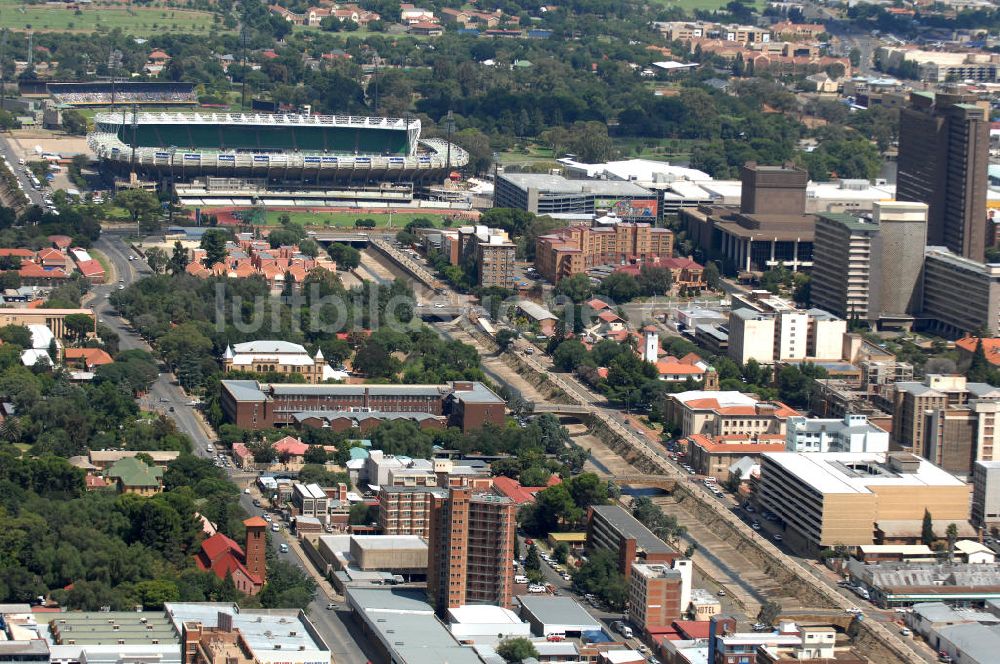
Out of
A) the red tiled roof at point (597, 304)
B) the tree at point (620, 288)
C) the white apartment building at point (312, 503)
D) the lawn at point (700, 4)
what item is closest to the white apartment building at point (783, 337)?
the red tiled roof at point (597, 304)

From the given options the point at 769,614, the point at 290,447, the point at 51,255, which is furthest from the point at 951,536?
the point at 51,255

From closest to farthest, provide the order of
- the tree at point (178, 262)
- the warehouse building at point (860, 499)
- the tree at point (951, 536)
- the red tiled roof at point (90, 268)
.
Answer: the tree at point (951, 536)
the warehouse building at point (860, 499)
the red tiled roof at point (90, 268)
the tree at point (178, 262)

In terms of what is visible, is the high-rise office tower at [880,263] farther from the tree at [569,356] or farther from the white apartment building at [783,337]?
the tree at [569,356]

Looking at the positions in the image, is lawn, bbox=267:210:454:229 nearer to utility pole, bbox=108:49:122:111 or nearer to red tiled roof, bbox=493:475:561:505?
utility pole, bbox=108:49:122:111

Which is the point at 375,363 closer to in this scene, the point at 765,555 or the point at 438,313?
the point at 438,313

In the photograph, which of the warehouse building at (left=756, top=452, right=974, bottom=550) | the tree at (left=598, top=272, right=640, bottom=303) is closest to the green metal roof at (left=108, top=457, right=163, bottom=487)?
the warehouse building at (left=756, top=452, right=974, bottom=550)

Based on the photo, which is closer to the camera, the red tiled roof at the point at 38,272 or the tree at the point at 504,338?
the tree at the point at 504,338

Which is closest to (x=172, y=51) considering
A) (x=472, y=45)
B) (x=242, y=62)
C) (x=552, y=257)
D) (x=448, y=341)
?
(x=242, y=62)

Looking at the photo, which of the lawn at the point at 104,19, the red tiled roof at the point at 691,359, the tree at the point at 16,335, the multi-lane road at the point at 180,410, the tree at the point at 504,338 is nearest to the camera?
the multi-lane road at the point at 180,410
